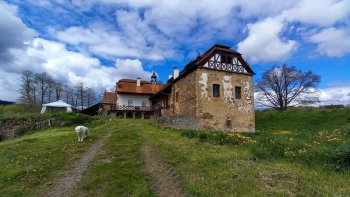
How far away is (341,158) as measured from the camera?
7.76m

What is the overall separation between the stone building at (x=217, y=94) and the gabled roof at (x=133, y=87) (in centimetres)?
1550

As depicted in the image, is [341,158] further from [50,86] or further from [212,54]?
[50,86]

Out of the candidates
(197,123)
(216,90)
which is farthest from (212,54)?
(197,123)

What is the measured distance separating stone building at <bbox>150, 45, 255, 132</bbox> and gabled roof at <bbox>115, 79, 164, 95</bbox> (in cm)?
1550

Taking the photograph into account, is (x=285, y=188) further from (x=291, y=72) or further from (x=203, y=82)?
(x=291, y=72)

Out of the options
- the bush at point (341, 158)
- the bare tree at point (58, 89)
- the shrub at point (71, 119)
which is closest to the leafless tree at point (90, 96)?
the bare tree at point (58, 89)

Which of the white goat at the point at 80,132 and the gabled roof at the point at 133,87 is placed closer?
the white goat at the point at 80,132

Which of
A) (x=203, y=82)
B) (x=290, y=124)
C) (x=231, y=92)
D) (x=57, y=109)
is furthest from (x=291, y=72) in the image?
(x=57, y=109)

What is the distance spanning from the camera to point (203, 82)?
2373 centimetres

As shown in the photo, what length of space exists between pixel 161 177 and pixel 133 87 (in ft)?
114

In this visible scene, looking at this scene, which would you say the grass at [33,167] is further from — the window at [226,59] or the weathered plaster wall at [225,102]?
the window at [226,59]

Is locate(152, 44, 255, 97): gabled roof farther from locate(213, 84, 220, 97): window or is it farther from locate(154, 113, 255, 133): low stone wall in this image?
locate(154, 113, 255, 133): low stone wall

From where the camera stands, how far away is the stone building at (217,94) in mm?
23609

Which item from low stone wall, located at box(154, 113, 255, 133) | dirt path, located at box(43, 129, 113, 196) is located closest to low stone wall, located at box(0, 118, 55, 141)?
low stone wall, located at box(154, 113, 255, 133)
